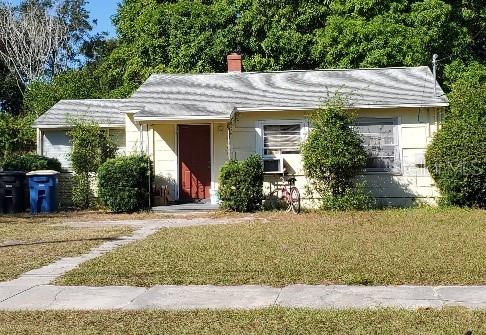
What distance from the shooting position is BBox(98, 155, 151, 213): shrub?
16203 millimetres

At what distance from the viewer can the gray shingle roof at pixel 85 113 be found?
19891 millimetres

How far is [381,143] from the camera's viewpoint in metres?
17.1

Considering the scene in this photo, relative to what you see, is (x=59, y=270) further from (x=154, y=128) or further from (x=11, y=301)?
(x=154, y=128)

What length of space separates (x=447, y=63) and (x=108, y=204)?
15980mm

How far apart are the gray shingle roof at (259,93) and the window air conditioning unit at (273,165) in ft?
4.84

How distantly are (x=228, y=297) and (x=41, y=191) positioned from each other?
12.0 meters

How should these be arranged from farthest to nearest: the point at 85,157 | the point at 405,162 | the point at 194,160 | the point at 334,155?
the point at 85,157
the point at 194,160
the point at 405,162
the point at 334,155

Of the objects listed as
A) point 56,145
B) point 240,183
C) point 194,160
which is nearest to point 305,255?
point 240,183

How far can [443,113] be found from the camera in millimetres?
16969

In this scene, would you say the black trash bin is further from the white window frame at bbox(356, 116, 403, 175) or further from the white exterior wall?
the white window frame at bbox(356, 116, 403, 175)

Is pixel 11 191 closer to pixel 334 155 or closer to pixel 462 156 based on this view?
pixel 334 155

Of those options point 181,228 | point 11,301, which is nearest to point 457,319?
point 11,301

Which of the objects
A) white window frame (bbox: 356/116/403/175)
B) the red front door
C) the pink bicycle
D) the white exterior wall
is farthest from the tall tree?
white window frame (bbox: 356/116/403/175)

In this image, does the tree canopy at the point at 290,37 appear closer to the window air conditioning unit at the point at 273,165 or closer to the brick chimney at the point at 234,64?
the brick chimney at the point at 234,64
